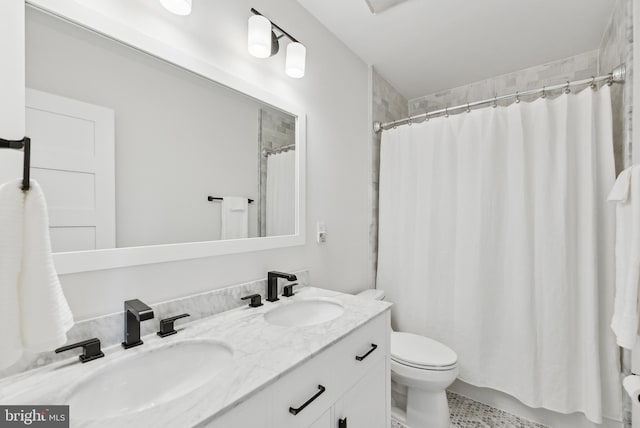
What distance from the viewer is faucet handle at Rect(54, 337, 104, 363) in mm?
755

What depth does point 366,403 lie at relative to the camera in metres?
1.10

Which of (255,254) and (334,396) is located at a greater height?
(255,254)

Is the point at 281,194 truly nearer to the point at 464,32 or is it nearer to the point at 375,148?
the point at 375,148

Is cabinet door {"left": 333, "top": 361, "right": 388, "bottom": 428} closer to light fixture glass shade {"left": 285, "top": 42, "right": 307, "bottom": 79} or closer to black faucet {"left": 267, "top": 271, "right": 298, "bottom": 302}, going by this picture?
black faucet {"left": 267, "top": 271, "right": 298, "bottom": 302}

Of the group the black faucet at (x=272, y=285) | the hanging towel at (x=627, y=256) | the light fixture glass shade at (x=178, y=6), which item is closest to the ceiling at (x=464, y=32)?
the light fixture glass shade at (x=178, y=6)

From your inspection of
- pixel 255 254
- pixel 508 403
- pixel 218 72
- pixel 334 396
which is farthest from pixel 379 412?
pixel 218 72

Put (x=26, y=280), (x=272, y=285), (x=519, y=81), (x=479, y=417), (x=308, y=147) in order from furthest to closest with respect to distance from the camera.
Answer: (x=519, y=81), (x=479, y=417), (x=308, y=147), (x=272, y=285), (x=26, y=280)

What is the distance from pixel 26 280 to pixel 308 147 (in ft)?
4.31

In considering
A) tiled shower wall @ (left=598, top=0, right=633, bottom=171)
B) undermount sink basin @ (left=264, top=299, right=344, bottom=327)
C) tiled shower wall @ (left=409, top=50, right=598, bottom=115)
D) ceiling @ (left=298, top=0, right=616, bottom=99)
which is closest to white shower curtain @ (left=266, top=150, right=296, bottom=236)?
undermount sink basin @ (left=264, top=299, right=344, bottom=327)

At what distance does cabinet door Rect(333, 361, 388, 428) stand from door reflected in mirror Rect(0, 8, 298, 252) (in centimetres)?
77

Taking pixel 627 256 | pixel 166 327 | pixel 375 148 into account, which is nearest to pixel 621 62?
pixel 627 256

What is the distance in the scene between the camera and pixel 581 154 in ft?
5.06

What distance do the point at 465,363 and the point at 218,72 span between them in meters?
2.20

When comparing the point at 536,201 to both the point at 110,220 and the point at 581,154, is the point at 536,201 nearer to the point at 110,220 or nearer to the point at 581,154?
the point at 581,154
